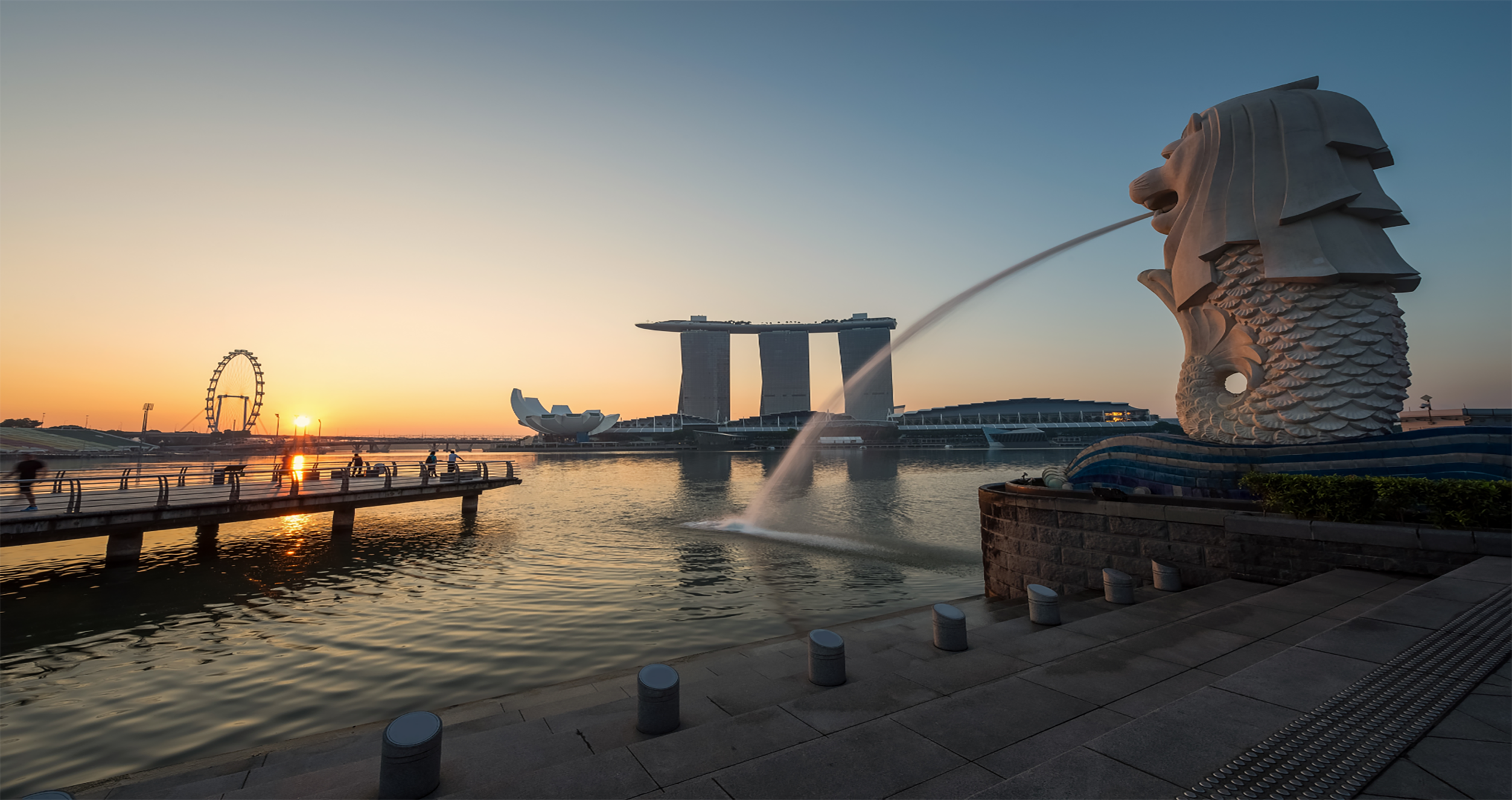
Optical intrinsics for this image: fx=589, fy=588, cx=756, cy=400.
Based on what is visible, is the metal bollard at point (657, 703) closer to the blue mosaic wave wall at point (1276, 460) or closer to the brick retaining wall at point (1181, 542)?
the brick retaining wall at point (1181, 542)

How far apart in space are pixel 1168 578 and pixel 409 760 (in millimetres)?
12528

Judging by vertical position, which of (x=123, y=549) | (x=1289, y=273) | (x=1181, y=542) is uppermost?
(x=1289, y=273)

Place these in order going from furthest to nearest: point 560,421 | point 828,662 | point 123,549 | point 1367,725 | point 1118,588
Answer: point 560,421 < point 123,549 < point 1118,588 < point 828,662 < point 1367,725

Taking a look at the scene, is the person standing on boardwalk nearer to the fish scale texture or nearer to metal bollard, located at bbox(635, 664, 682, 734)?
metal bollard, located at bbox(635, 664, 682, 734)

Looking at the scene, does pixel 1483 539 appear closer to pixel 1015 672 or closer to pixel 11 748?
pixel 1015 672

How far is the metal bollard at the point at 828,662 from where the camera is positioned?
7391mm

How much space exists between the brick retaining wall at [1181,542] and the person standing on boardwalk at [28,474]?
92.4 ft

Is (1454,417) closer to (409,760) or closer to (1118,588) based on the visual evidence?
(1118,588)

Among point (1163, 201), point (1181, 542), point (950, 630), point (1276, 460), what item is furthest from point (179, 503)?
point (1163, 201)

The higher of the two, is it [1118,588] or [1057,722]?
[1057,722]

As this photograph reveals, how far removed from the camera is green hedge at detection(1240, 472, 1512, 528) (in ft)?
→ 28.8

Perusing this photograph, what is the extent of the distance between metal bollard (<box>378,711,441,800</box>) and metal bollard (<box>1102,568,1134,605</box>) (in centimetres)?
1116

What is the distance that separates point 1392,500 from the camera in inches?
375

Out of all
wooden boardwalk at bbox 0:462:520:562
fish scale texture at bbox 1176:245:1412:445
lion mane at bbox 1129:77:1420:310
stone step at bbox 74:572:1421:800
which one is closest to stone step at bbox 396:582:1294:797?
stone step at bbox 74:572:1421:800
